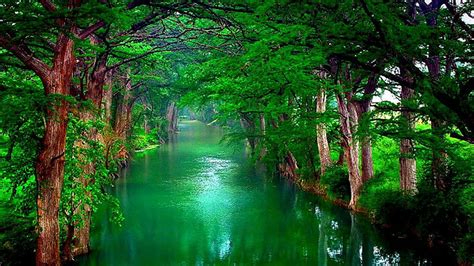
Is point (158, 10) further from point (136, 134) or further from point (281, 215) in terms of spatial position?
point (136, 134)

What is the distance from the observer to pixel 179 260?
11.8 meters

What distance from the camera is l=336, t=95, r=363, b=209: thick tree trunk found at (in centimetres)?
1595

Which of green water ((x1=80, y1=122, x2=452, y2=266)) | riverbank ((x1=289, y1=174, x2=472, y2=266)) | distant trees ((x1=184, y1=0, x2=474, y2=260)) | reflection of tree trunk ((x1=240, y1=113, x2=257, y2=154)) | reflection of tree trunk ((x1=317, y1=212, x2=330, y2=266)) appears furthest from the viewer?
reflection of tree trunk ((x1=240, y1=113, x2=257, y2=154))

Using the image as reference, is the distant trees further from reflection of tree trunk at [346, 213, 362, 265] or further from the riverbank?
reflection of tree trunk at [346, 213, 362, 265]

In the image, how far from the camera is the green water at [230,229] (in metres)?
12.1

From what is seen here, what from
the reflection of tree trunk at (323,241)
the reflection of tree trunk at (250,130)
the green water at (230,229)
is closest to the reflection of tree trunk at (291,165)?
the green water at (230,229)

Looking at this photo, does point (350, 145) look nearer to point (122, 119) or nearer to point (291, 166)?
point (291, 166)

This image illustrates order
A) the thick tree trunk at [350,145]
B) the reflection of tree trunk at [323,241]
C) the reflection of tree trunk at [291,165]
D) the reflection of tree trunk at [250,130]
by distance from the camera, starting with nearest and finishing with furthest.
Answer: the reflection of tree trunk at [323,241] < the thick tree trunk at [350,145] < the reflection of tree trunk at [250,130] < the reflection of tree trunk at [291,165]

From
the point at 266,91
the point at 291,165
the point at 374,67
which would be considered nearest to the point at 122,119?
the point at 291,165

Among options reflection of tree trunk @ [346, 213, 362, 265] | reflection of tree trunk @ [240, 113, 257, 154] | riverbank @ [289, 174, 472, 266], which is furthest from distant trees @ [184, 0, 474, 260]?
reflection of tree trunk @ [240, 113, 257, 154]

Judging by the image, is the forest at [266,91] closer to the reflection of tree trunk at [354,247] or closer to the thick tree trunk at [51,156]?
the thick tree trunk at [51,156]

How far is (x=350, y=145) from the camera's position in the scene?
16250 mm

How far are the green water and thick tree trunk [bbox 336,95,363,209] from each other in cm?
119

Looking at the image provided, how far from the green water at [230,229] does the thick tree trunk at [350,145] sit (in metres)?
1.19
